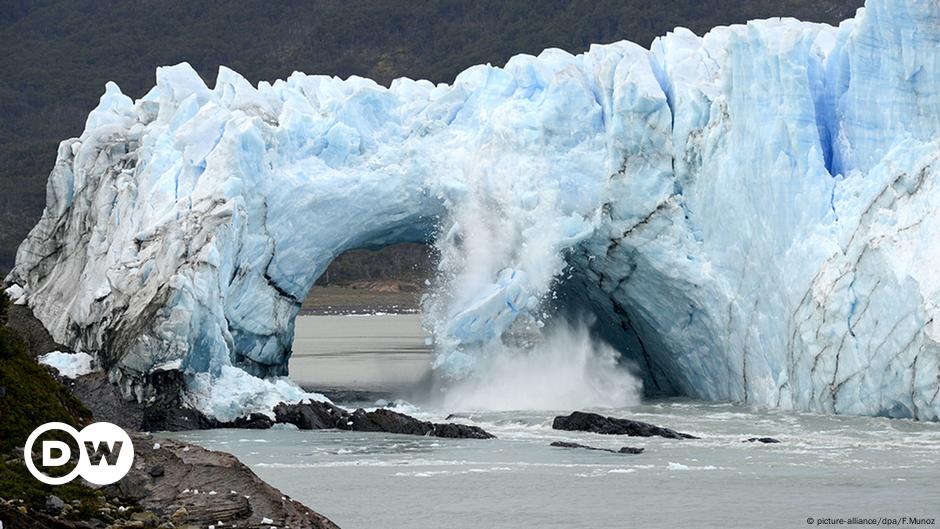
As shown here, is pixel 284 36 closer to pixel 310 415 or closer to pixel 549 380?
pixel 549 380

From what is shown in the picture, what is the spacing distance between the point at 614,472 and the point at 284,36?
97.9 m

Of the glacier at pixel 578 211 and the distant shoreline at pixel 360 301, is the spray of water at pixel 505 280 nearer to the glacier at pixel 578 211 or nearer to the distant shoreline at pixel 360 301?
the glacier at pixel 578 211

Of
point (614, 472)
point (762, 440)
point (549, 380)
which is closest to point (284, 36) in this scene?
point (549, 380)

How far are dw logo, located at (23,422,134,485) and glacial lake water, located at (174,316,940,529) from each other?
241 cm

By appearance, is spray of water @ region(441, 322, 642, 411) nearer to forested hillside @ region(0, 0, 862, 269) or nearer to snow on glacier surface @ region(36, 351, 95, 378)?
snow on glacier surface @ region(36, 351, 95, 378)

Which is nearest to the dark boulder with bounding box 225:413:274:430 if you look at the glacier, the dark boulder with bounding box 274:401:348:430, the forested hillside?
the dark boulder with bounding box 274:401:348:430

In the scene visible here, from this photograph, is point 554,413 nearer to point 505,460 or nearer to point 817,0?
point 505,460

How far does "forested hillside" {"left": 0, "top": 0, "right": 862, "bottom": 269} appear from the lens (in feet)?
337

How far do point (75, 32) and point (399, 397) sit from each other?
97018mm

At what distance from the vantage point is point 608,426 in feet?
73.6

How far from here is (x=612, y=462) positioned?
19453 millimetres

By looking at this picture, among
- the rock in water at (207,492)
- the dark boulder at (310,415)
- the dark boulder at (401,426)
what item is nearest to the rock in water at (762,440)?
the dark boulder at (401,426)

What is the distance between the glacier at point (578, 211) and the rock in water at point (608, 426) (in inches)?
99.7

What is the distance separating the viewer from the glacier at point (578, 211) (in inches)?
884
